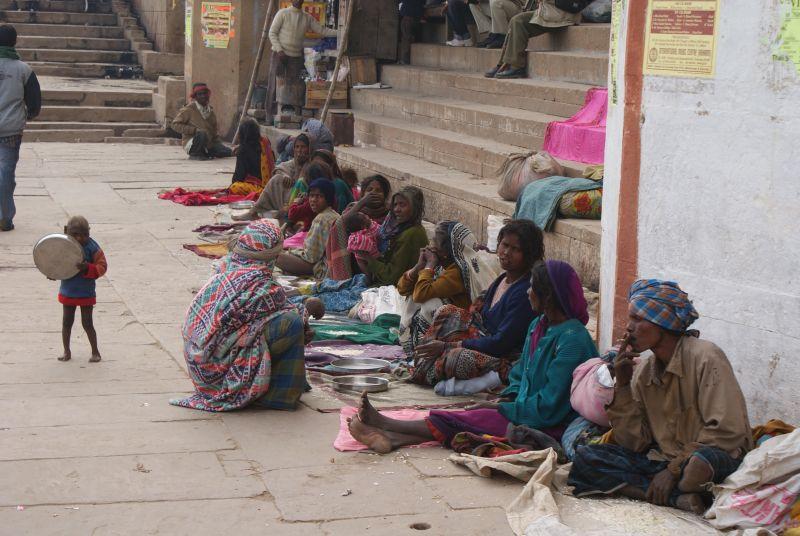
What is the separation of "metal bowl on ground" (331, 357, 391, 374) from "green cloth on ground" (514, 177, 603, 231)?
75.6 inches

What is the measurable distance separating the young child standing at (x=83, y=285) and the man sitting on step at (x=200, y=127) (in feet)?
32.0

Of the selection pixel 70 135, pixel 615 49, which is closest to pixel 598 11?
pixel 615 49

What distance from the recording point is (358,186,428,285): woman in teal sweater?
26.7ft

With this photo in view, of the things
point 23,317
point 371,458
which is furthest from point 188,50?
point 371,458

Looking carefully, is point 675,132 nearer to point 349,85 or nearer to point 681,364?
point 681,364

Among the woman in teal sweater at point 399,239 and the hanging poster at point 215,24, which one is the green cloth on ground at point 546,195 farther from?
the hanging poster at point 215,24

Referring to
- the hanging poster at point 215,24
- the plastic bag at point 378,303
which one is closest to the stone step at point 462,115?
the plastic bag at point 378,303

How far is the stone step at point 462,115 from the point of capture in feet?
35.9

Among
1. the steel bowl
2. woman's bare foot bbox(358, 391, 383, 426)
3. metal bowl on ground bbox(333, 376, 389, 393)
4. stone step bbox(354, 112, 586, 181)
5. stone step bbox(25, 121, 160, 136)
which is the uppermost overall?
stone step bbox(354, 112, 586, 181)

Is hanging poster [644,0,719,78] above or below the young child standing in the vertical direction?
above

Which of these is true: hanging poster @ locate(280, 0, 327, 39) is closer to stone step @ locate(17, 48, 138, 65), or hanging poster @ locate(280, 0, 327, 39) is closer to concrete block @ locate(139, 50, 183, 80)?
concrete block @ locate(139, 50, 183, 80)

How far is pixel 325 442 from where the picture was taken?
222 inches

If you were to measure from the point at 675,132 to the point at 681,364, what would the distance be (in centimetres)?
147

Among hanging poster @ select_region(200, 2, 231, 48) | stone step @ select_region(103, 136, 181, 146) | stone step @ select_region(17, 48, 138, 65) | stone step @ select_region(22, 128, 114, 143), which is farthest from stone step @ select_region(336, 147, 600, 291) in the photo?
stone step @ select_region(17, 48, 138, 65)
